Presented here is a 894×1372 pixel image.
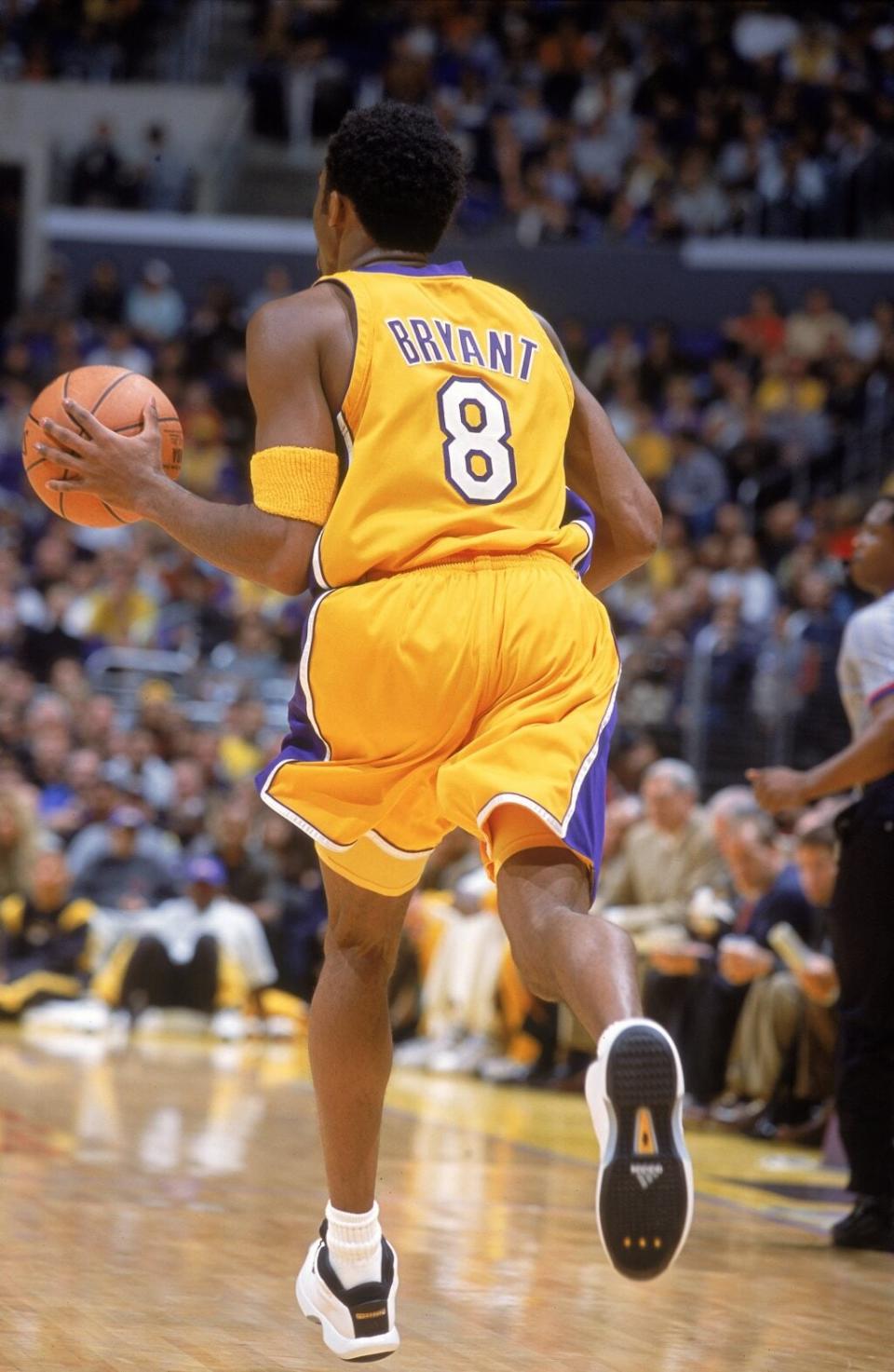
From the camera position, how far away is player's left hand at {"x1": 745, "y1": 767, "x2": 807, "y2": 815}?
4.68 m

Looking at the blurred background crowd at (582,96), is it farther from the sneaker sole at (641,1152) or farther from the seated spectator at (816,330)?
the sneaker sole at (641,1152)

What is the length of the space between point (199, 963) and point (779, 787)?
7155 millimetres

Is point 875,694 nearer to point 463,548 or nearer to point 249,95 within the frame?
point 463,548

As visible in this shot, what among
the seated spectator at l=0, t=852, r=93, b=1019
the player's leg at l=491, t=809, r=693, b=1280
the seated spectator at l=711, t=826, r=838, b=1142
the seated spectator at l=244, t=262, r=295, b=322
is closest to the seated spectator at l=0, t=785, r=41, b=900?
the seated spectator at l=0, t=852, r=93, b=1019

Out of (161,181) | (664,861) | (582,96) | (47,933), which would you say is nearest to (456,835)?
(664,861)

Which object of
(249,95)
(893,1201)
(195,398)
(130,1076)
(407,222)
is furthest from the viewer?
(249,95)

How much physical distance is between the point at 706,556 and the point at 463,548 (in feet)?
36.9

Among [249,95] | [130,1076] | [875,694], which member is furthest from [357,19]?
[875,694]

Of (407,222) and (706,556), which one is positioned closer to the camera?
(407,222)

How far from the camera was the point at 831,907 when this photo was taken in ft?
16.3

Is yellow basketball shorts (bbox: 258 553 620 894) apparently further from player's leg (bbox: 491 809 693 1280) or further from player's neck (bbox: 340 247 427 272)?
player's neck (bbox: 340 247 427 272)

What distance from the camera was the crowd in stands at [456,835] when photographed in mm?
8508

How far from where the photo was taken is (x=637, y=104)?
18750mm

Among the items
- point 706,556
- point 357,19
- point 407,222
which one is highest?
point 357,19
